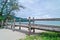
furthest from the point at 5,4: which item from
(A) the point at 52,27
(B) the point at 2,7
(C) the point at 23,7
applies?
(A) the point at 52,27

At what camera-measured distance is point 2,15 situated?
2881 cm

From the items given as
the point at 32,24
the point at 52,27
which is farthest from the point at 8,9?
the point at 52,27

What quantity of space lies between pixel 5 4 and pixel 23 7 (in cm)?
332

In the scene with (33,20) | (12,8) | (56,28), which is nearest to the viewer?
(56,28)

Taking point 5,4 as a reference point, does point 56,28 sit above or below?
below

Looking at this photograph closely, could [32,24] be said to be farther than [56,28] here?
Yes

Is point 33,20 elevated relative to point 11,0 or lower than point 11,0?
lower

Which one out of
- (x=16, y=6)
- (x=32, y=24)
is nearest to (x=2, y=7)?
(x=16, y=6)

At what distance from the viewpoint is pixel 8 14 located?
1137 inches

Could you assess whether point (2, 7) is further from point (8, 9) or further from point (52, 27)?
point (52, 27)

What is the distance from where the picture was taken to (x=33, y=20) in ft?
36.1

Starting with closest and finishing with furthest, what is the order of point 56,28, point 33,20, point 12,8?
1. point 56,28
2. point 33,20
3. point 12,8

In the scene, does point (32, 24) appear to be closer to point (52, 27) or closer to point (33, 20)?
point (33, 20)

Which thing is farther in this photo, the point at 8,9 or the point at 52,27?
the point at 8,9
